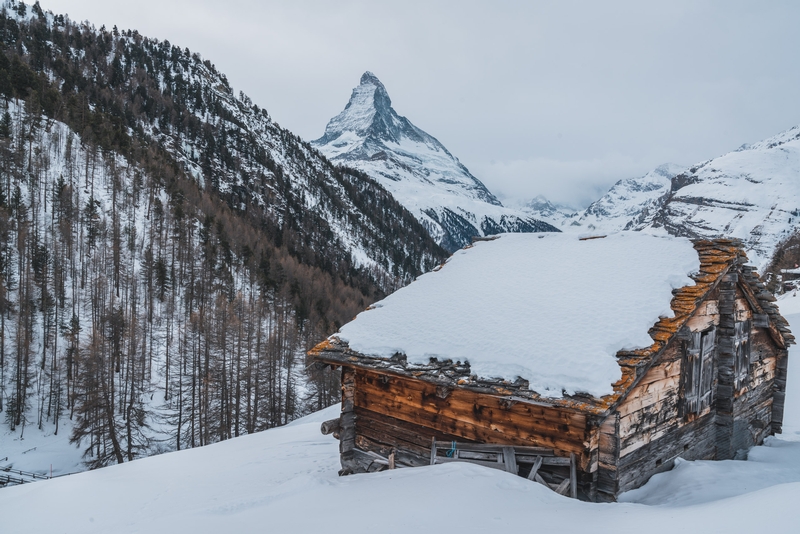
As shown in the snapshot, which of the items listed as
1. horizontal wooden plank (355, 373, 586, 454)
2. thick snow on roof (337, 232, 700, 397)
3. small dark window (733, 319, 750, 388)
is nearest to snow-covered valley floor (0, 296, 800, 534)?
horizontal wooden plank (355, 373, 586, 454)

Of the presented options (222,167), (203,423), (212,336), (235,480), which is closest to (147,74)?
(222,167)

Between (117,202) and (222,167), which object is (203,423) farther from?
(222,167)

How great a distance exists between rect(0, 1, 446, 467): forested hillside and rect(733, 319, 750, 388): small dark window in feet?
114

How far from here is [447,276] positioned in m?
12.7

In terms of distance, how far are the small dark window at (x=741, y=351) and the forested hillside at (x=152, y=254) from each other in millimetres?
34681

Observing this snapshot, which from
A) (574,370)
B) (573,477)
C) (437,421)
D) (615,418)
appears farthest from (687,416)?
(437,421)

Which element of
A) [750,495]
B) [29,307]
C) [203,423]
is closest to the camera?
[750,495]

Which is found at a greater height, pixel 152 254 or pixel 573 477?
pixel 152 254

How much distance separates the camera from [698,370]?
387 inches

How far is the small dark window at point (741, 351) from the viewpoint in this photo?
1073cm

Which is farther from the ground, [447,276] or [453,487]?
[447,276]

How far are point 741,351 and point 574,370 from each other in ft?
22.6

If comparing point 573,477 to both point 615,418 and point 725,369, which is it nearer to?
point 615,418

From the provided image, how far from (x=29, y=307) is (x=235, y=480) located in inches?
2084
